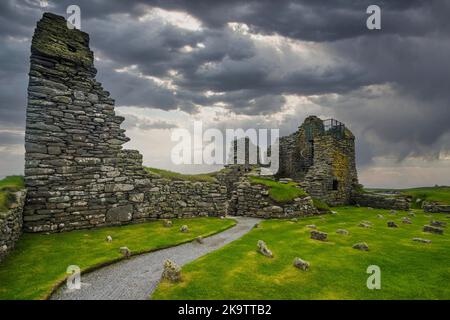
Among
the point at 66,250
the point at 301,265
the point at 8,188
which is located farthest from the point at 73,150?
the point at 301,265

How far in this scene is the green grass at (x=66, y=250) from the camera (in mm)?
6504

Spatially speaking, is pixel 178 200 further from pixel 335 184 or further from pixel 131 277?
pixel 335 184

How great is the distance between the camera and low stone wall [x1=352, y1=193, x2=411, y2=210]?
25.9 m

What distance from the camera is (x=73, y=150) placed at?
1262 centimetres

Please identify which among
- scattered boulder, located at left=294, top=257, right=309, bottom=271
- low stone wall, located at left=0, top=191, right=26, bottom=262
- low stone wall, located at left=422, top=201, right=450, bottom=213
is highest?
low stone wall, located at left=0, top=191, right=26, bottom=262

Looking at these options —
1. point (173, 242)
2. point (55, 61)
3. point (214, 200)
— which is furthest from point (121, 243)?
point (55, 61)

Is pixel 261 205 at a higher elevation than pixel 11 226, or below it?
below

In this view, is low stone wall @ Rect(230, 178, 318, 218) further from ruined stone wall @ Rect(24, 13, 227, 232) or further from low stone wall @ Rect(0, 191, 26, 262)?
low stone wall @ Rect(0, 191, 26, 262)

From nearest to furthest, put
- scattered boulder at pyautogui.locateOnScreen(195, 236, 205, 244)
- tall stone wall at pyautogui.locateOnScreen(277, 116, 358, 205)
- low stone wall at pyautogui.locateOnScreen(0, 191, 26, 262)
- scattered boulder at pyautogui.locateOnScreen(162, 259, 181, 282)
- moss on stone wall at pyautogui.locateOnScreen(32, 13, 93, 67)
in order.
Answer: scattered boulder at pyautogui.locateOnScreen(162, 259, 181, 282) → low stone wall at pyautogui.locateOnScreen(0, 191, 26, 262) → scattered boulder at pyautogui.locateOnScreen(195, 236, 205, 244) → moss on stone wall at pyautogui.locateOnScreen(32, 13, 93, 67) → tall stone wall at pyautogui.locateOnScreen(277, 116, 358, 205)

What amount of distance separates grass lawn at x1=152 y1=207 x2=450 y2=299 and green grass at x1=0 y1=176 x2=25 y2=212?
6.51m

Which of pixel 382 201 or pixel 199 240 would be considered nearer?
pixel 199 240

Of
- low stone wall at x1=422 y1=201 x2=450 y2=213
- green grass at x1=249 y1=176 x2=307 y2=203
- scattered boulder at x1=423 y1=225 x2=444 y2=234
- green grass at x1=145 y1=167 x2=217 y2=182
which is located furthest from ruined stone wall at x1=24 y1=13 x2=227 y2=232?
low stone wall at x1=422 y1=201 x2=450 y2=213

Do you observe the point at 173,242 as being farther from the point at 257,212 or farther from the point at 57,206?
the point at 257,212

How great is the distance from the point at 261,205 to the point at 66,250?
1278cm
